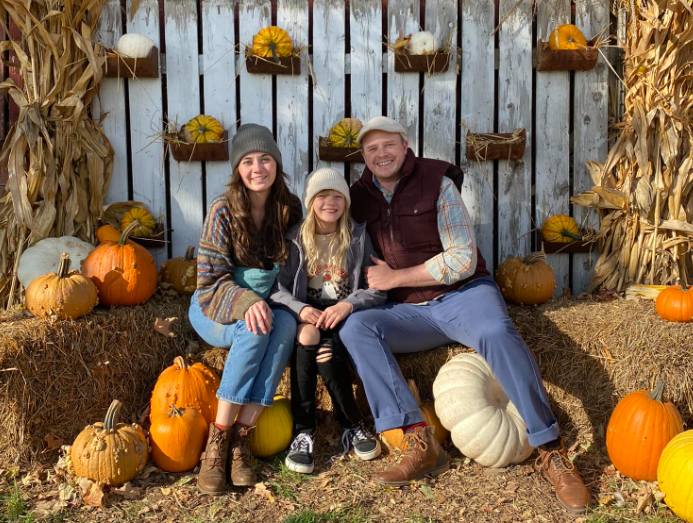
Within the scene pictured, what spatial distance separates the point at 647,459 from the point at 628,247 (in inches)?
66.0

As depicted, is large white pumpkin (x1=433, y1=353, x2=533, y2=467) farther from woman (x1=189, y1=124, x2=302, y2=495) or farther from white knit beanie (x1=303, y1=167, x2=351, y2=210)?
white knit beanie (x1=303, y1=167, x2=351, y2=210)

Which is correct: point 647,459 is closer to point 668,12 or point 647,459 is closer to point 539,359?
point 539,359

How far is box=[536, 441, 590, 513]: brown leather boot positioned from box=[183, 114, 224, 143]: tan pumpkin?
2742 millimetres

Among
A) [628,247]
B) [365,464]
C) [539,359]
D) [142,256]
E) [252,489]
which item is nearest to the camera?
[252,489]

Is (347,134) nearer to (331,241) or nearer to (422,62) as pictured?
(422,62)

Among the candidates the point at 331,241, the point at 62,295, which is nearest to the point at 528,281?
the point at 331,241

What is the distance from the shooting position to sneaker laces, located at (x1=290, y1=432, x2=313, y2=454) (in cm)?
308

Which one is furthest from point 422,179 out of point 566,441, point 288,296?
point 566,441

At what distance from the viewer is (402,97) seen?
4293 millimetres

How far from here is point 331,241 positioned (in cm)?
336

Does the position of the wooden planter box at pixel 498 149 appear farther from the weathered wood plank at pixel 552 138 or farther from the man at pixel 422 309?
the man at pixel 422 309

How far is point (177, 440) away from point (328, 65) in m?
2.62

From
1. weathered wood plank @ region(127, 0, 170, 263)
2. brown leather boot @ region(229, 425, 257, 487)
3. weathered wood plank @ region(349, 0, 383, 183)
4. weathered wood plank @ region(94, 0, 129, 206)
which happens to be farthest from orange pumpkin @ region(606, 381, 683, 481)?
weathered wood plank @ region(94, 0, 129, 206)

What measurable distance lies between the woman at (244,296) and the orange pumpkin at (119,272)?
47 centimetres
